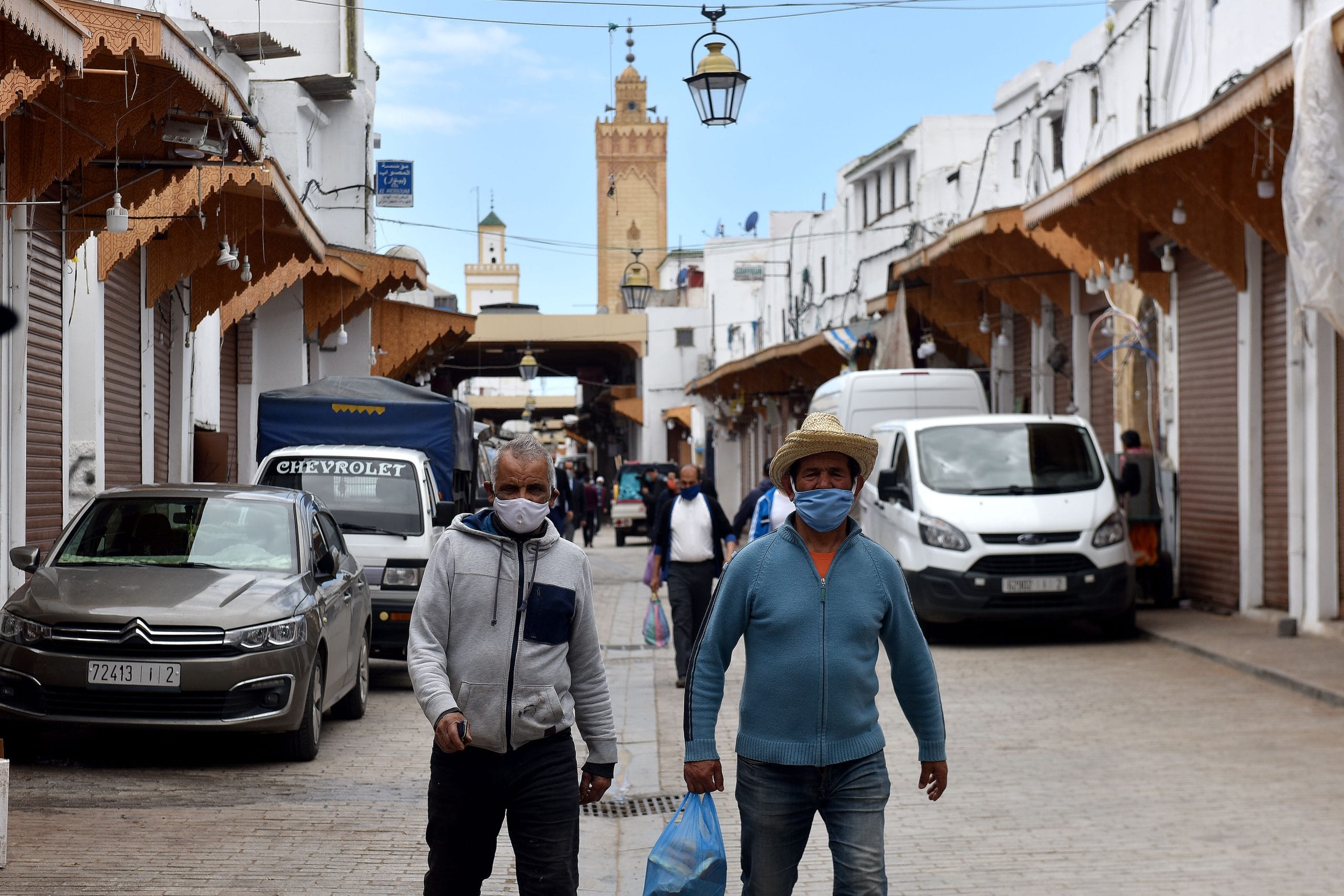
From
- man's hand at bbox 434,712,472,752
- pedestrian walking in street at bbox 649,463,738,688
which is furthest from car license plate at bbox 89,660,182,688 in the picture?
man's hand at bbox 434,712,472,752

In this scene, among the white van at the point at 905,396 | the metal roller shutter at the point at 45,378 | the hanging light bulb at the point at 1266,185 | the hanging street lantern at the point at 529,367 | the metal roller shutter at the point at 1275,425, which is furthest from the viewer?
the hanging street lantern at the point at 529,367

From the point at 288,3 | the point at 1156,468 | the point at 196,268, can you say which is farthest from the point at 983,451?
the point at 288,3

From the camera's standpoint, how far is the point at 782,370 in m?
42.7

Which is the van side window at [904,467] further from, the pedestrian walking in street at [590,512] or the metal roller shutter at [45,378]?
the pedestrian walking in street at [590,512]

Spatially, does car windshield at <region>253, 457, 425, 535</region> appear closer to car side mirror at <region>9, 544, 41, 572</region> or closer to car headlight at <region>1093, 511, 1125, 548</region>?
car side mirror at <region>9, 544, 41, 572</region>

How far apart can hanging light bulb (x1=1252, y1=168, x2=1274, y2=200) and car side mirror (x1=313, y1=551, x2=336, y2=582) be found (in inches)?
312

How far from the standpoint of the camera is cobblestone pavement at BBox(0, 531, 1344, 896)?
21.7ft

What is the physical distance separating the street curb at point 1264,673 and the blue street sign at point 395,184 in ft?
80.4

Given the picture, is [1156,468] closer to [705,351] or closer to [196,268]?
[196,268]

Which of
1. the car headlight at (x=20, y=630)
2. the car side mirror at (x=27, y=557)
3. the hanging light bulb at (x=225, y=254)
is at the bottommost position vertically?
the car headlight at (x=20, y=630)

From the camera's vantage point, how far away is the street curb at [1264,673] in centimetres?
1109

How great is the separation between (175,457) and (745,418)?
3378 centimetres

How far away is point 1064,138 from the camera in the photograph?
2488 cm

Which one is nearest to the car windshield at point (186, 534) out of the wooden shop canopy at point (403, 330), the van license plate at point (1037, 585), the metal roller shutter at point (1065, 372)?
the van license plate at point (1037, 585)
